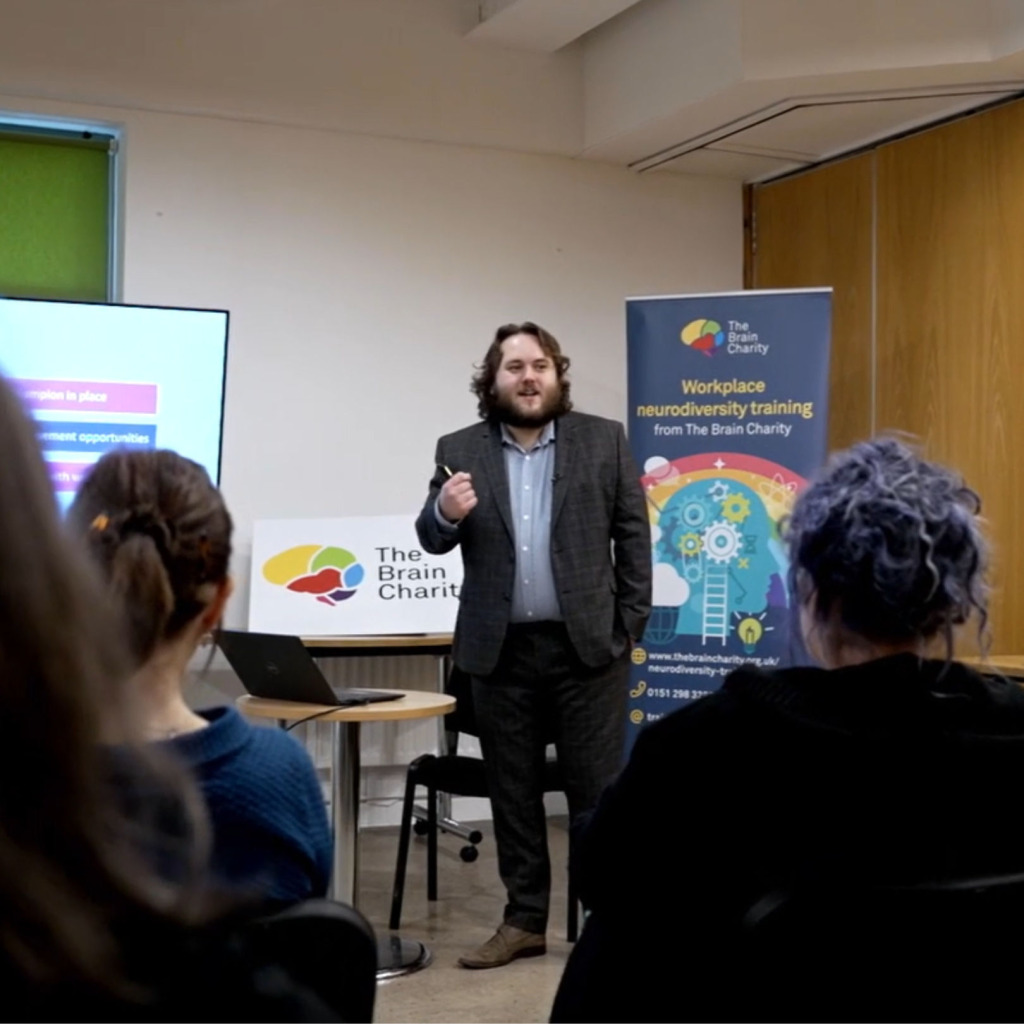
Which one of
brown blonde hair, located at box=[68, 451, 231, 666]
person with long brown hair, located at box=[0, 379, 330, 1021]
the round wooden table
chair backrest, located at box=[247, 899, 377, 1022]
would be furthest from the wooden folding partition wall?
person with long brown hair, located at box=[0, 379, 330, 1021]

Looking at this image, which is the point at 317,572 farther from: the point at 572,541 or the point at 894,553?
the point at 894,553

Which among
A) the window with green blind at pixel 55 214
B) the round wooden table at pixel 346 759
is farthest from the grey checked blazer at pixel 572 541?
the window with green blind at pixel 55 214

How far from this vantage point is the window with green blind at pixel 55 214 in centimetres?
504

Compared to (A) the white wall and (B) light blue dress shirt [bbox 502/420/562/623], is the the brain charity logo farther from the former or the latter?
(B) light blue dress shirt [bbox 502/420/562/623]

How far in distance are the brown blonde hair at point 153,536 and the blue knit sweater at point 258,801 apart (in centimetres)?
28

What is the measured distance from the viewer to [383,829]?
→ 5461 mm

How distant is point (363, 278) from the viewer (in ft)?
18.1

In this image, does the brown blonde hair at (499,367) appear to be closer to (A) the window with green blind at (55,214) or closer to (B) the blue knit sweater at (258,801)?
(A) the window with green blind at (55,214)

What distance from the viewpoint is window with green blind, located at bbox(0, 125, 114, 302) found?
504 centimetres

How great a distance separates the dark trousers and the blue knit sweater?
87.4 inches

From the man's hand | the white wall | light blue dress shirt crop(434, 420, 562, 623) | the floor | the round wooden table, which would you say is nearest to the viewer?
the round wooden table

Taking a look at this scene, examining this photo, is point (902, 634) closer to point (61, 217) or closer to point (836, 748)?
point (836, 748)

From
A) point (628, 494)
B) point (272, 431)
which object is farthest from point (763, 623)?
point (272, 431)

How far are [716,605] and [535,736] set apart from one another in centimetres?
145
